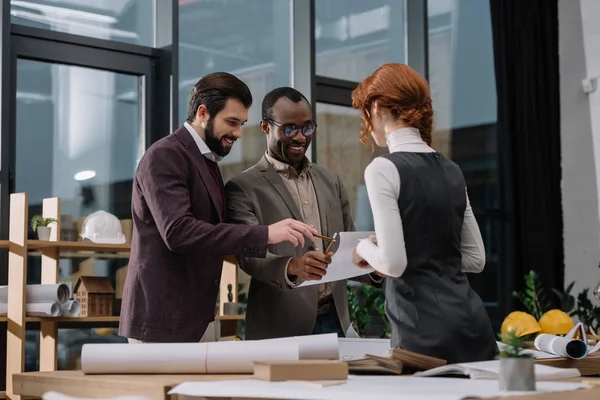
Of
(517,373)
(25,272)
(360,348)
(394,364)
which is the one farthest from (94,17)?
(517,373)

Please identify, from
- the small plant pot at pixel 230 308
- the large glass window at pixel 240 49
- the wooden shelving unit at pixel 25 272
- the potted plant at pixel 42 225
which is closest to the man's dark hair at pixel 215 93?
the wooden shelving unit at pixel 25 272

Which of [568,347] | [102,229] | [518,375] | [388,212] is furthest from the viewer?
[102,229]

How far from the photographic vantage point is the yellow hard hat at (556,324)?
4.69 metres

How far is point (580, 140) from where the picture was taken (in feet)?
22.2

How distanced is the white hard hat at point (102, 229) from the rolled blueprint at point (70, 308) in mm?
368

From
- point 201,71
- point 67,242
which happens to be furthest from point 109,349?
point 201,71

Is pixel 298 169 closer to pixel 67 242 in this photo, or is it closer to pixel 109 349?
pixel 109 349

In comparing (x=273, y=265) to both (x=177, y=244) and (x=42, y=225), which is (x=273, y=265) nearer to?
(x=177, y=244)

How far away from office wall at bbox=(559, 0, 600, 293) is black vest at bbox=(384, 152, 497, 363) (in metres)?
4.77

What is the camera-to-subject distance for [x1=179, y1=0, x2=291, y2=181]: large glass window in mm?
5145

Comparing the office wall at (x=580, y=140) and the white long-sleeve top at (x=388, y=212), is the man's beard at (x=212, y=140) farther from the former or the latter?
the office wall at (x=580, y=140)

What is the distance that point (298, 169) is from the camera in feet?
9.66

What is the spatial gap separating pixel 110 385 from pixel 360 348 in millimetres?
766

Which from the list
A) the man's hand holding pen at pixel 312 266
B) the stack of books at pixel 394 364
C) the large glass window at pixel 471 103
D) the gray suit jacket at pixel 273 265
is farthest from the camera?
the large glass window at pixel 471 103
